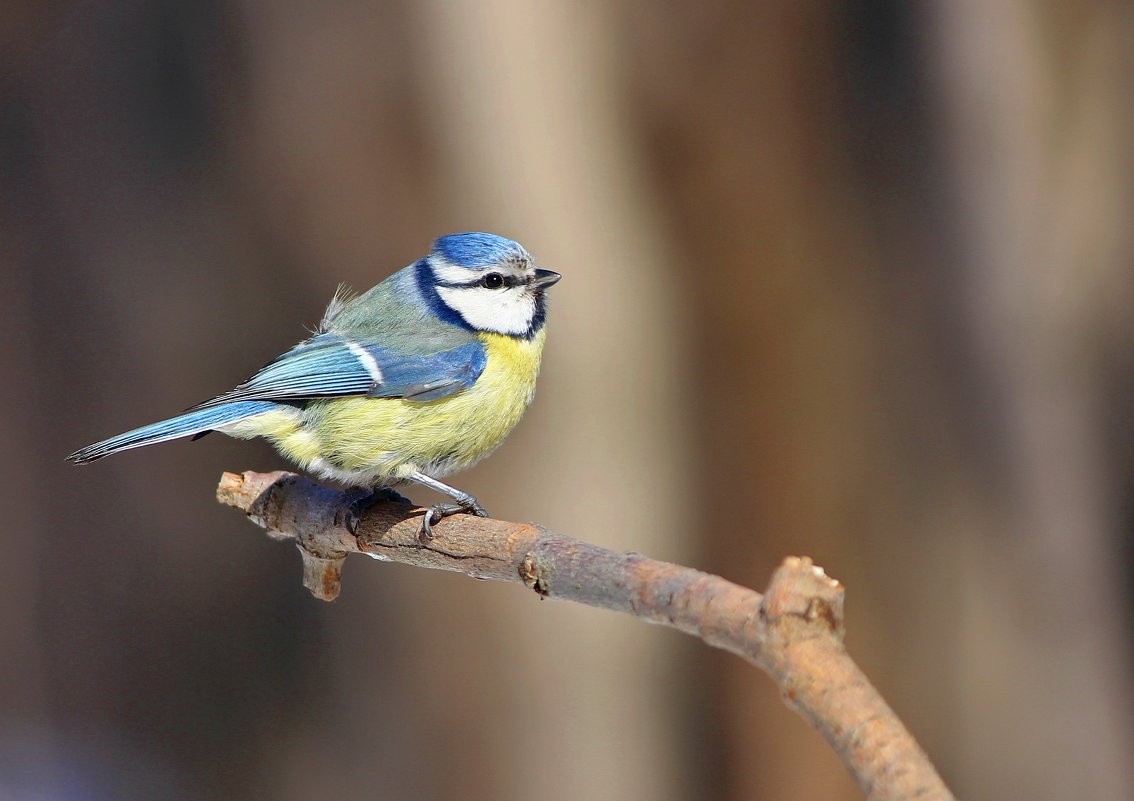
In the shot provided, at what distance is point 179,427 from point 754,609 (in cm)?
70

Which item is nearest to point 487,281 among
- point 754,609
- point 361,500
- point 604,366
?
point 361,500

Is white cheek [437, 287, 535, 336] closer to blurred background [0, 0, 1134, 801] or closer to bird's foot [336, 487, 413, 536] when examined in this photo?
bird's foot [336, 487, 413, 536]

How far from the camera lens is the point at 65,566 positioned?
2504 mm

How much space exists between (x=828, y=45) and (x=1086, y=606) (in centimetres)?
129

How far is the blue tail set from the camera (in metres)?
1.08

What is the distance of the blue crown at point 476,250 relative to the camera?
1.38 meters

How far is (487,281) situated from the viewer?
4.62 ft

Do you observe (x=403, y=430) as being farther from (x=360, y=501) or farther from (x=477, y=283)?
(x=477, y=283)

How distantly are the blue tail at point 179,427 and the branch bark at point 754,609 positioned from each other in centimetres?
26

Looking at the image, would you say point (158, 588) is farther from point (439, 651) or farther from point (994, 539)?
point (994, 539)

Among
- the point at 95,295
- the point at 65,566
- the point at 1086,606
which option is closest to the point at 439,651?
the point at 65,566

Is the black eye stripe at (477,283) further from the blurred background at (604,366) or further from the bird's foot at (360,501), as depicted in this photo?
the blurred background at (604,366)

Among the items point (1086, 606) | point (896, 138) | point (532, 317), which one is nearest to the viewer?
point (532, 317)

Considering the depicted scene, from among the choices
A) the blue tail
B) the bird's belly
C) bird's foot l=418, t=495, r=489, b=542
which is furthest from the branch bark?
the blue tail
